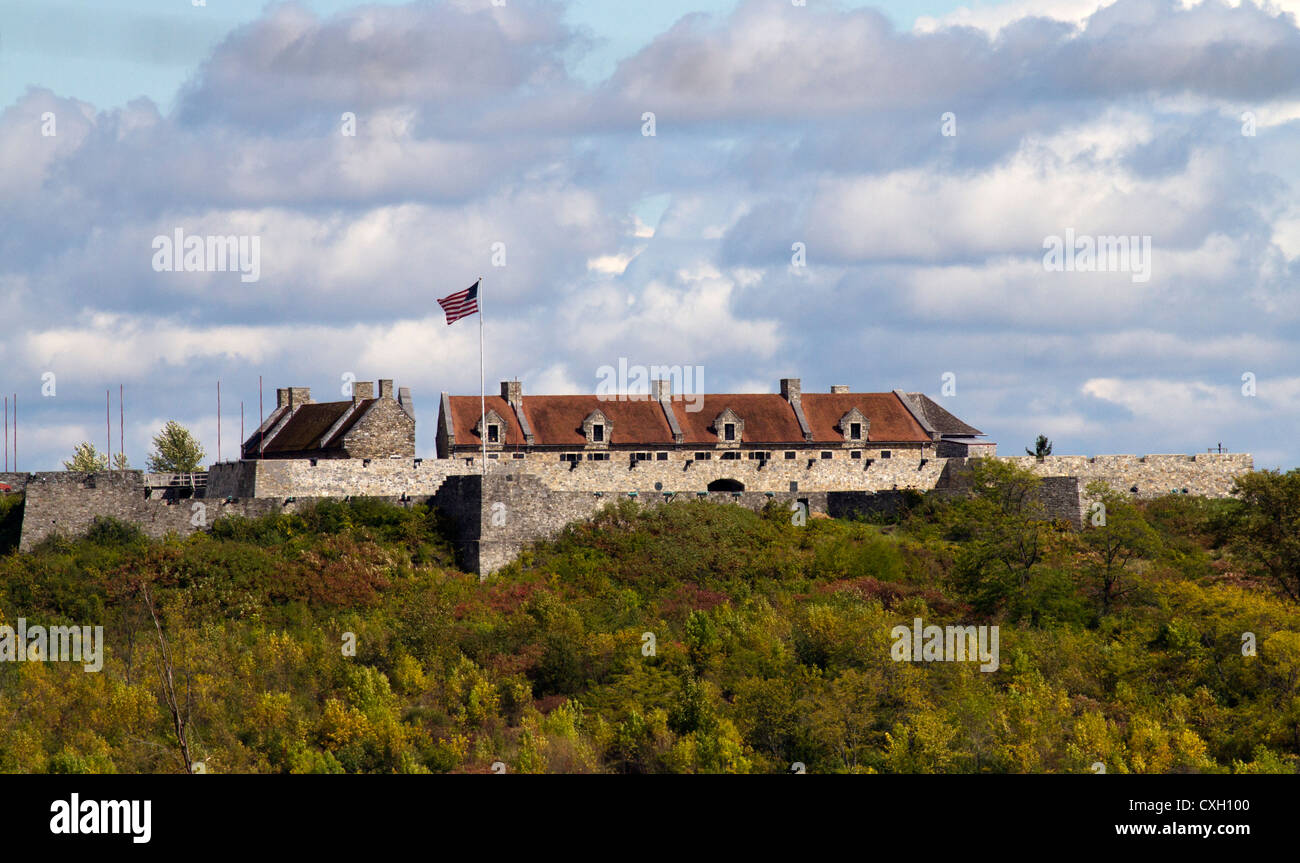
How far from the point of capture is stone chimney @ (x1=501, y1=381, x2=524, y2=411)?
209 ft

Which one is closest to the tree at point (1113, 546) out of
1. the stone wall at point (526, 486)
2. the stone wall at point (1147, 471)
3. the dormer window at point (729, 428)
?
the stone wall at point (526, 486)

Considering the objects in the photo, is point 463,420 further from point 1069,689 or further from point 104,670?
point 1069,689

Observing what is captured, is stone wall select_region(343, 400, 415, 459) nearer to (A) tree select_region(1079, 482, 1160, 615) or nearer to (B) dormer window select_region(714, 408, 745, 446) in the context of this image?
(B) dormer window select_region(714, 408, 745, 446)

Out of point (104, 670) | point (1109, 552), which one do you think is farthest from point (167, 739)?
point (1109, 552)

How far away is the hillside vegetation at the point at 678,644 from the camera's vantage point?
3816 centimetres

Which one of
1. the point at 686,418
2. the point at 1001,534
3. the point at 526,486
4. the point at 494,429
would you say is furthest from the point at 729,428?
the point at 1001,534

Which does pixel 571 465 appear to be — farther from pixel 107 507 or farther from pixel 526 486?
pixel 107 507

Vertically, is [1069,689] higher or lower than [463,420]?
lower

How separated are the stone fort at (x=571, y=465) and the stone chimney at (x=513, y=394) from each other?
0.25 feet

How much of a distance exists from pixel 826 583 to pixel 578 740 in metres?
12.6

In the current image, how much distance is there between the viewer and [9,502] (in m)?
49.6

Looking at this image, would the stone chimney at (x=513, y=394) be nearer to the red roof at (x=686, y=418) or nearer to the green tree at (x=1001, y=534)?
the red roof at (x=686, y=418)

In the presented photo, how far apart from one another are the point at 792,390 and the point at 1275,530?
76.9 ft
